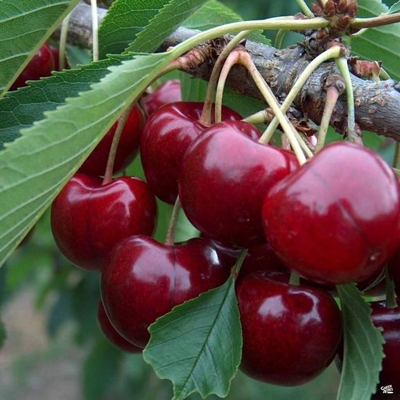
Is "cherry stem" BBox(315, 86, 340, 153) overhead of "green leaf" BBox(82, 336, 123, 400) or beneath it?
overhead

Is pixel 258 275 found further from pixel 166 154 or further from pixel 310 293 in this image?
pixel 166 154

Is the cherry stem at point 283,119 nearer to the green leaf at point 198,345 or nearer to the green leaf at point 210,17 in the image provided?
the green leaf at point 198,345

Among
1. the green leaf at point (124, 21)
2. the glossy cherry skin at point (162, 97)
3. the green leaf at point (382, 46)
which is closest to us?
the green leaf at point (124, 21)

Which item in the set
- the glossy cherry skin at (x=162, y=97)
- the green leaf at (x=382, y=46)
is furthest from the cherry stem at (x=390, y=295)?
the glossy cherry skin at (x=162, y=97)

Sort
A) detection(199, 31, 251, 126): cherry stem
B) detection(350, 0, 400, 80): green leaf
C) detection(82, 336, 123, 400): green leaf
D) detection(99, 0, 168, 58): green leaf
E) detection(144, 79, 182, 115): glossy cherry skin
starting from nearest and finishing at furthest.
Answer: detection(199, 31, 251, 126): cherry stem → detection(99, 0, 168, 58): green leaf → detection(350, 0, 400, 80): green leaf → detection(144, 79, 182, 115): glossy cherry skin → detection(82, 336, 123, 400): green leaf

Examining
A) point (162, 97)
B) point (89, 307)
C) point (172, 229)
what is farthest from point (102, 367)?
point (172, 229)

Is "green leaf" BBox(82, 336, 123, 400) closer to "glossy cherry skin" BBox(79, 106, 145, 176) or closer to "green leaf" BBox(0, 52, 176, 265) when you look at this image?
"glossy cherry skin" BBox(79, 106, 145, 176)

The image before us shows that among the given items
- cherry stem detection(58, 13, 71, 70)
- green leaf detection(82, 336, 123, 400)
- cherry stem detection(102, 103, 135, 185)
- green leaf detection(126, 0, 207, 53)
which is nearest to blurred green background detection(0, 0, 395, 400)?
green leaf detection(82, 336, 123, 400)
